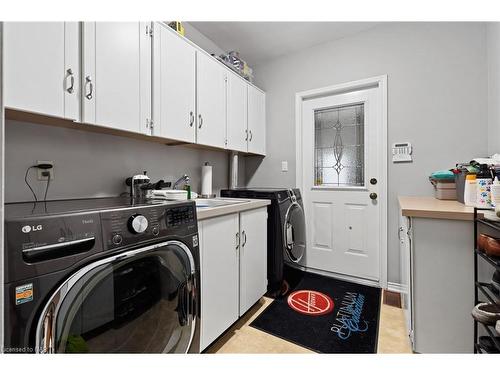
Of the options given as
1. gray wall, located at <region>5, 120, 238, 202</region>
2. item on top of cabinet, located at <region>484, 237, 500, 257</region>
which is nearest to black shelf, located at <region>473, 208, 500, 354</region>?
item on top of cabinet, located at <region>484, 237, 500, 257</region>

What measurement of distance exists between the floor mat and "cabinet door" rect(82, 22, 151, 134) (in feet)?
5.43

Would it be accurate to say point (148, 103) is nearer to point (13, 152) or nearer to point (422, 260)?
point (13, 152)

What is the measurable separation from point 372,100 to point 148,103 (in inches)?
82.8

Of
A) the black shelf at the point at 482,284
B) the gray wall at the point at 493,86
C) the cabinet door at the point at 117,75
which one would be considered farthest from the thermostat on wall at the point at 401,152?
the cabinet door at the point at 117,75

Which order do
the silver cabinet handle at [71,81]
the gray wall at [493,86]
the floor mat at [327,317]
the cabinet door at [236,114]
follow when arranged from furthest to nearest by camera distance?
the cabinet door at [236,114]
the gray wall at [493,86]
the floor mat at [327,317]
the silver cabinet handle at [71,81]

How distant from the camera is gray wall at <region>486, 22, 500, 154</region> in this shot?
5.46 feet

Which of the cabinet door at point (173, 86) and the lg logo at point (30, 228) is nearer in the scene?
the lg logo at point (30, 228)

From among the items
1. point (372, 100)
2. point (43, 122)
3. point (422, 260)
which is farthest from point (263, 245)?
point (372, 100)

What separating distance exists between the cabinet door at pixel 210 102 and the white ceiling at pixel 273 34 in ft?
1.71

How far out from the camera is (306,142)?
2762 millimetres

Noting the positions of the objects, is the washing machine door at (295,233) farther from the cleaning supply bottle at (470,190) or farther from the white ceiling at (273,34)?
the white ceiling at (273,34)

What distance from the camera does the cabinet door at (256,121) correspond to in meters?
2.65

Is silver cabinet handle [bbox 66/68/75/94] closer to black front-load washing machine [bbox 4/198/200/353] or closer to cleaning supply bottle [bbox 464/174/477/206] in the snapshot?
black front-load washing machine [bbox 4/198/200/353]

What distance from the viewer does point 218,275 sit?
4.86 feet
